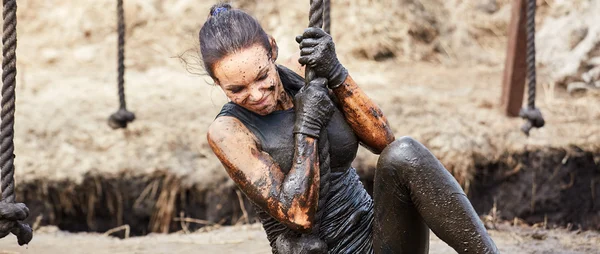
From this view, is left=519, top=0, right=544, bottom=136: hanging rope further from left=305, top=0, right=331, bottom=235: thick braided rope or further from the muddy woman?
left=305, top=0, right=331, bottom=235: thick braided rope

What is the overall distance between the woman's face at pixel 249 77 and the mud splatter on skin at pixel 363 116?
200 millimetres

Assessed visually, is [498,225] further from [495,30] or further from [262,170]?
[495,30]

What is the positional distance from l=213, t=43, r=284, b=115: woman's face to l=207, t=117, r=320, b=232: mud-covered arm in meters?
0.09

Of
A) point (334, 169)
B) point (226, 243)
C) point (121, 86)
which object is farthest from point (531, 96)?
point (334, 169)

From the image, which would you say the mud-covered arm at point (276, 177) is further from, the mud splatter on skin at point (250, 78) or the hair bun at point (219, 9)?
the hair bun at point (219, 9)

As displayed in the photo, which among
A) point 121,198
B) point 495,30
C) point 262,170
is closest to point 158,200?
point 121,198

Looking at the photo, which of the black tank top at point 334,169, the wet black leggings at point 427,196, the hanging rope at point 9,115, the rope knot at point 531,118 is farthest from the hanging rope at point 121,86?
the wet black leggings at point 427,196

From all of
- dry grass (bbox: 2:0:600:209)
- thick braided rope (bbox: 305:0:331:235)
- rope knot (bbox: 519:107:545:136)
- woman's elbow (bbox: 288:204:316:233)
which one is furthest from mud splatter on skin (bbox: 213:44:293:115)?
rope knot (bbox: 519:107:545:136)

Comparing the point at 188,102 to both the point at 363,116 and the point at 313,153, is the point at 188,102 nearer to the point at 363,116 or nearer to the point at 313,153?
the point at 363,116

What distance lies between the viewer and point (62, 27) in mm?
6832

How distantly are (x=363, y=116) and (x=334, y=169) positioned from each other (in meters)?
0.18

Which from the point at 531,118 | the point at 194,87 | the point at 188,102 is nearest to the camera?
the point at 531,118

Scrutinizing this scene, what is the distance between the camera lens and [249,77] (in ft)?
7.17

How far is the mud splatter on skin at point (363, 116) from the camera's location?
231 cm
